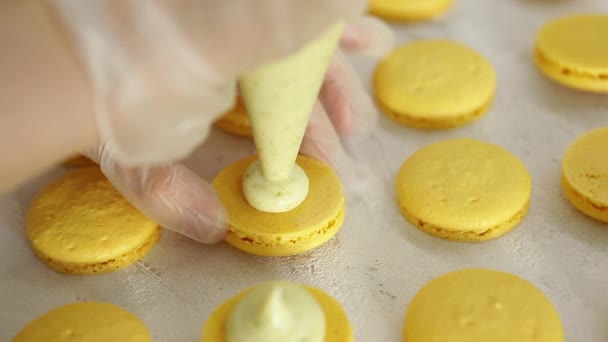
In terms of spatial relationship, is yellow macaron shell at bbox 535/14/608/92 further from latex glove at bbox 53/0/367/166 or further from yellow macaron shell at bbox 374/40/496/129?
latex glove at bbox 53/0/367/166

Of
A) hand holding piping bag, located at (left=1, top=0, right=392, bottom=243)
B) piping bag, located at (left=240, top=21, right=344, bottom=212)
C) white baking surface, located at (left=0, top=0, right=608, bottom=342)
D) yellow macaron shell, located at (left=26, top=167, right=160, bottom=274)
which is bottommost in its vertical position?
white baking surface, located at (left=0, top=0, right=608, bottom=342)

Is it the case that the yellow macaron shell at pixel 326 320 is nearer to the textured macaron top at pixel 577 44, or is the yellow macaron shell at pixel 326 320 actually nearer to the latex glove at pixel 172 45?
the latex glove at pixel 172 45

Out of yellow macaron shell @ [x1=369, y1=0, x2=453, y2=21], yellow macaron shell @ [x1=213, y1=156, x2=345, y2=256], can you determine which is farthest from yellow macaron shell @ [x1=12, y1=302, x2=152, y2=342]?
yellow macaron shell @ [x1=369, y1=0, x2=453, y2=21]

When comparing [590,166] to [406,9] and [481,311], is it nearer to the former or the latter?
[481,311]

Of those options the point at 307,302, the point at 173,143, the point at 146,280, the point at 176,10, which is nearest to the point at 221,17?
the point at 176,10

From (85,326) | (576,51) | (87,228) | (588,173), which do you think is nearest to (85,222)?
(87,228)

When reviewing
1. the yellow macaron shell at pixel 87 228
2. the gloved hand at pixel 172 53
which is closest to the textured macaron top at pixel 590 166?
the gloved hand at pixel 172 53

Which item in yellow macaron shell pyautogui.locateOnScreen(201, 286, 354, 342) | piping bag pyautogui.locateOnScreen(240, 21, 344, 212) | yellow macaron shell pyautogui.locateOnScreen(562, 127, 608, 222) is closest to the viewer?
piping bag pyautogui.locateOnScreen(240, 21, 344, 212)
